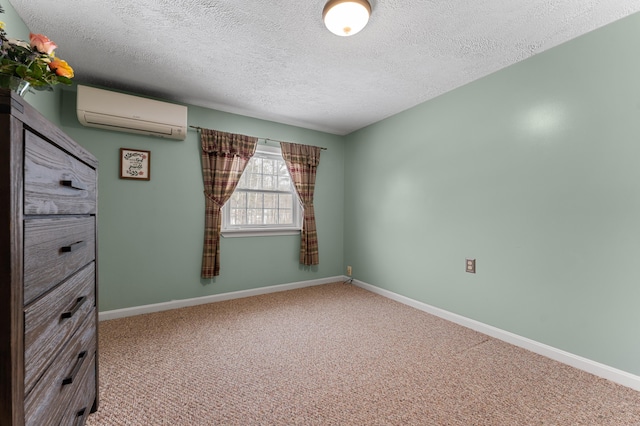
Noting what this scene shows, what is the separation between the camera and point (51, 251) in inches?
35.8

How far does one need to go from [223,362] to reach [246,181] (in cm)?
223

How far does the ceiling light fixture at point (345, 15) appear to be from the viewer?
1605 mm

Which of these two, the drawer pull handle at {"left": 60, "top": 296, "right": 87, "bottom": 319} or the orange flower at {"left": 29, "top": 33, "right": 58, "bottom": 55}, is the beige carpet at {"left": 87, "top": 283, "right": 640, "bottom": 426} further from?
the orange flower at {"left": 29, "top": 33, "right": 58, "bottom": 55}

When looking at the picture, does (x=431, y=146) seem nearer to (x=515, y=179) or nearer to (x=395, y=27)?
(x=515, y=179)

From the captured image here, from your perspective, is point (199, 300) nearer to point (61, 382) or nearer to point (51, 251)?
point (61, 382)

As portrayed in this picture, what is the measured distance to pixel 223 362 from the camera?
6.50ft

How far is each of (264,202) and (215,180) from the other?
0.74 meters

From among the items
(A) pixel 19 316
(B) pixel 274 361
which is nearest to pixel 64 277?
(A) pixel 19 316

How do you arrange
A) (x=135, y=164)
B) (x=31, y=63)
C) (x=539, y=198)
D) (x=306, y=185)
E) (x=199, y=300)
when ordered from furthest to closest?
Result: 1. (x=306, y=185)
2. (x=199, y=300)
3. (x=135, y=164)
4. (x=539, y=198)
5. (x=31, y=63)

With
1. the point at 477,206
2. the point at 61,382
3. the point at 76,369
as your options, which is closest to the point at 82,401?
the point at 76,369

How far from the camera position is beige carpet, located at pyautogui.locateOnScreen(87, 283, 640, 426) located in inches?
58.1

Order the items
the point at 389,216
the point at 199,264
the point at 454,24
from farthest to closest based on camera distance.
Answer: the point at 389,216 → the point at 199,264 → the point at 454,24

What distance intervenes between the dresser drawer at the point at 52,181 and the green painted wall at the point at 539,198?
2.89 metres

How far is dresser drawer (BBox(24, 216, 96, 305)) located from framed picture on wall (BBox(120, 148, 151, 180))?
6.13ft
